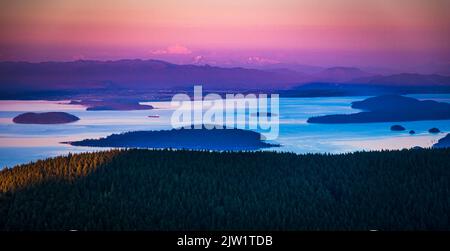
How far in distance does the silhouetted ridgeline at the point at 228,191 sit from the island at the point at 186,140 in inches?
3.8

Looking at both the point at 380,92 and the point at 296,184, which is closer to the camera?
the point at 296,184

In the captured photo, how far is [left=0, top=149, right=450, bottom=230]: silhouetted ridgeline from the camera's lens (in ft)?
25.0

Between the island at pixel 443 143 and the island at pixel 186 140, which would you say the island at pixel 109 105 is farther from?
the island at pixel 443 143

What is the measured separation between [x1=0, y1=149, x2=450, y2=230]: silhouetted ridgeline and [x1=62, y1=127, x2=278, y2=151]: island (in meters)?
0.10

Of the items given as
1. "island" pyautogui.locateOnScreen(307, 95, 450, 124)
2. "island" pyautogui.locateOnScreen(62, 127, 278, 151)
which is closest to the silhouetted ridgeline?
"island" pyautogui.locateOnScreen(62, 127, 278, 151)

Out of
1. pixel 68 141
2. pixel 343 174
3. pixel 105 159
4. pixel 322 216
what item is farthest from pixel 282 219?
pixel 68 141

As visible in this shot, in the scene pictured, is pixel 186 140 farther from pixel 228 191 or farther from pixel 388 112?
pixel 388 112

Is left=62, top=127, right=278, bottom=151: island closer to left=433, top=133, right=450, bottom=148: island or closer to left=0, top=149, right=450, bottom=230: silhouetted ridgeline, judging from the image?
left=0, top=149, right=450, bottom=230: silhouetted ridgeline

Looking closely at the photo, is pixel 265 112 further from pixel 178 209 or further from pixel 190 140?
pixel 178 209

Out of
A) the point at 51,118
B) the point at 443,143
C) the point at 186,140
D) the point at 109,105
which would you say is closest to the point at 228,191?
the point at 186,140

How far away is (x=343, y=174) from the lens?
812 centimetres

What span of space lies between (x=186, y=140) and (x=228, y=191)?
2.78 feet

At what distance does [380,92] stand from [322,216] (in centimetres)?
193

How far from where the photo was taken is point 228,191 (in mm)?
7945
